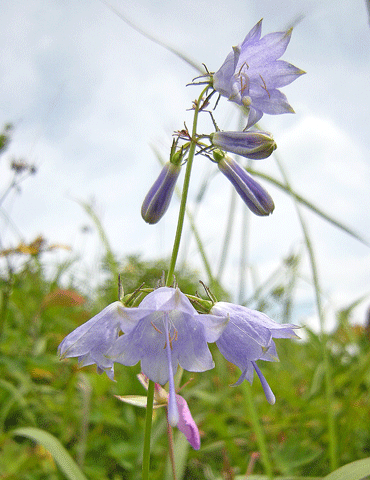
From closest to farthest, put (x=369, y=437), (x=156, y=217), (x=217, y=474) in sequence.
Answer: (x=156, y=217)
(x=217, y=474)
(x=369, y=437)

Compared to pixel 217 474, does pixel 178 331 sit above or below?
above

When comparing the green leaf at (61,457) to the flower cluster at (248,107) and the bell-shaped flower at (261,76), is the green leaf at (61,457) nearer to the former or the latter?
the flower cluster at (248,107)

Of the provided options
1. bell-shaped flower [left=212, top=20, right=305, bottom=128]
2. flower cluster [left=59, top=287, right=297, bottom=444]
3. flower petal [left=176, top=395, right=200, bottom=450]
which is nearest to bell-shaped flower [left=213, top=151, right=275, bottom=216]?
bell-shaped flower [left=212, top=20, right=305, bottom=128]

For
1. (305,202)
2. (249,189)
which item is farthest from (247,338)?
(305,202)

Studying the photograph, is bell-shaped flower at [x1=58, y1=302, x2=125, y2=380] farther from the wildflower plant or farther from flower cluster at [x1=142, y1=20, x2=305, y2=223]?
flower cluster at [x1=142, y1=20, x2=305, y2=223]

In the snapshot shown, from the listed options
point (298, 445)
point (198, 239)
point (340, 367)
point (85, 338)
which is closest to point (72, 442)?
point (298, 445)

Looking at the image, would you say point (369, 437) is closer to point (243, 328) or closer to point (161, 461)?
point (161, 461)

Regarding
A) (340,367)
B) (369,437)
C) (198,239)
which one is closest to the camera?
(198,239)
